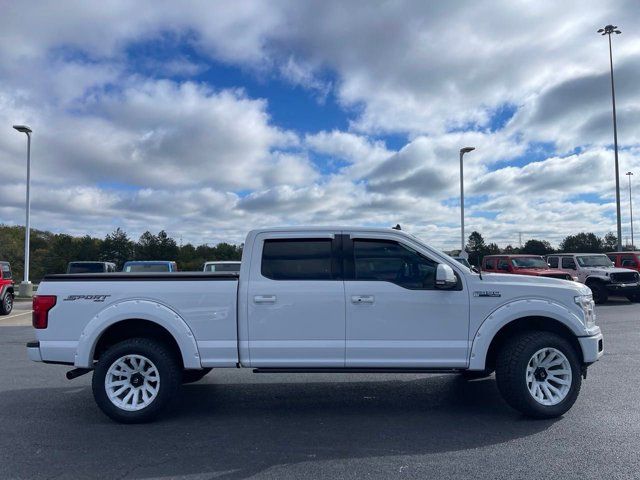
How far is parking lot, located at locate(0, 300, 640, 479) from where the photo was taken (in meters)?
4.35

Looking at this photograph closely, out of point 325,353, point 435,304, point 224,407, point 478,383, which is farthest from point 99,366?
point 478,383

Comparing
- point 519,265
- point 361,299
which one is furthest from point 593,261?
point 361,299

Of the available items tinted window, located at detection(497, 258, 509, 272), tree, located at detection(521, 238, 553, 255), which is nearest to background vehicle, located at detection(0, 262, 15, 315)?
Result: tinted window, located at detection(497, 258, 509, 272)

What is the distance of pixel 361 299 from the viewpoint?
557cm

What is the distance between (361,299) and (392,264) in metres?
0.55

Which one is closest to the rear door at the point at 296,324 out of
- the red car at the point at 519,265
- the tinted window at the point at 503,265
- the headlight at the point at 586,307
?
the headlight at the point at 586,307

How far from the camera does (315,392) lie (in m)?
6.99

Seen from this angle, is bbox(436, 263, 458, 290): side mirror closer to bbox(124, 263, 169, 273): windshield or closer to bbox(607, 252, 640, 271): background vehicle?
bbox(124, 263, 169, 273): windshield

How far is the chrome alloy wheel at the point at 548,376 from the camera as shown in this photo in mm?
5574

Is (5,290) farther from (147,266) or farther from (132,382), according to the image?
(132,382)

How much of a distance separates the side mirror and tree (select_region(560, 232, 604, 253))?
62.7 metres

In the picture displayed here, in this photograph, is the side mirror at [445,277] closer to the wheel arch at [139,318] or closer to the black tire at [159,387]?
the wheel arch at [139,318]

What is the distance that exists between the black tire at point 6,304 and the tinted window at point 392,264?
1591 centimetres

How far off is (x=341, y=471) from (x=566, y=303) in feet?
9.97
